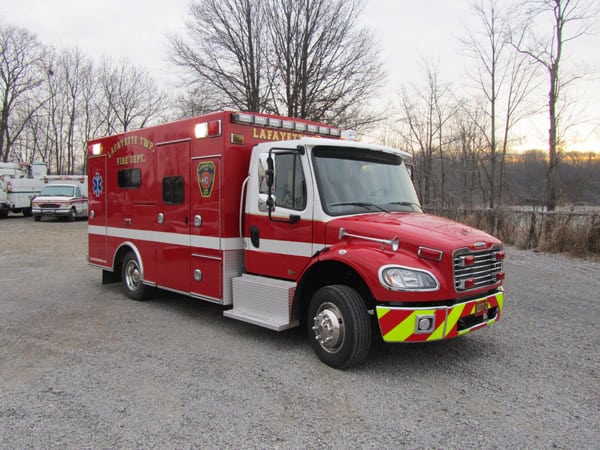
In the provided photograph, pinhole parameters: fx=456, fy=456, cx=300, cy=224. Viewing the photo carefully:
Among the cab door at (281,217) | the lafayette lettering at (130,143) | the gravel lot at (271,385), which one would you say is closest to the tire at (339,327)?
the gravel lot at (271,385)

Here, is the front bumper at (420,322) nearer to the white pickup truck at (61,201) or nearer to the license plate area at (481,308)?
the license plate area at (481,308)

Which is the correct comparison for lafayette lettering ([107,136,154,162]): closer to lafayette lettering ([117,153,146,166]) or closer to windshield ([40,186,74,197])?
lafayette lettering ([117,153,146,166])

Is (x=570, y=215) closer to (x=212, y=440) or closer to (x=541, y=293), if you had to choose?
(x=541, y=293)

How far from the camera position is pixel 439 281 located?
423 cm

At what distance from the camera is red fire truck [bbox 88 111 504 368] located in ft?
14.1

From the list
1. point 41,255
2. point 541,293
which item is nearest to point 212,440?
point 541,293

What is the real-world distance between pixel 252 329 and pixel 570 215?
399 inches

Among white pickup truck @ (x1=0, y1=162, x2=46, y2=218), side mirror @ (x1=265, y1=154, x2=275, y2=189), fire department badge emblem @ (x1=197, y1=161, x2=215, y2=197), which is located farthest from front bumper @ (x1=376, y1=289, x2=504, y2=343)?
white pickup truck @ (x1=0, y1=162, x2=46, y2=218)

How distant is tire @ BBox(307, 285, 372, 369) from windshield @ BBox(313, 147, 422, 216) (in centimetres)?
92

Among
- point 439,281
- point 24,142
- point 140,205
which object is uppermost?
point 24,142

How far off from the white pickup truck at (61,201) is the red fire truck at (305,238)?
64.3 ft

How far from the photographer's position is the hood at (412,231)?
4.35 m

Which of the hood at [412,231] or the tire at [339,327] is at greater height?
the hood at [412,231]

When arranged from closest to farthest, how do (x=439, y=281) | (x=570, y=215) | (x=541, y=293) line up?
(x=439, y=281) < (x=541, y=293) < (x=570, y=215)
